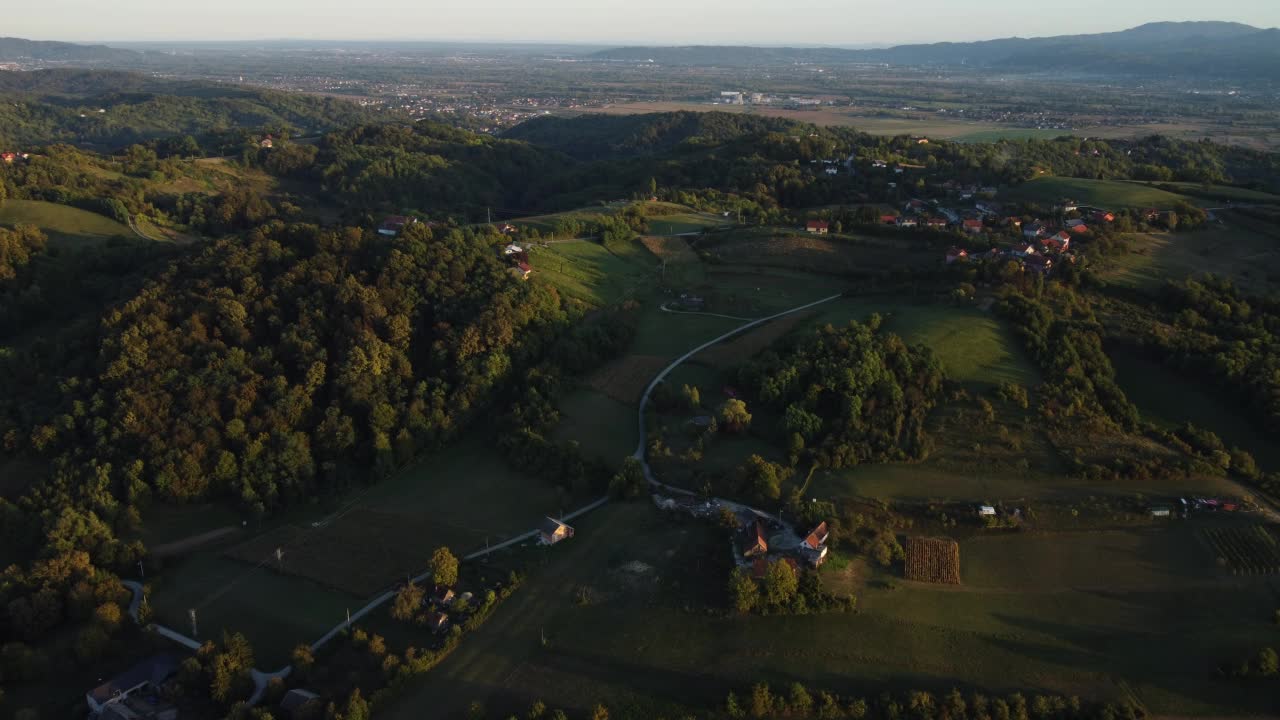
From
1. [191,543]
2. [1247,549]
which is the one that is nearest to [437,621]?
[191,543]

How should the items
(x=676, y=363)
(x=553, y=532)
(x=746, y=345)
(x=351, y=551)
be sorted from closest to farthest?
1. (x=553, y=532)
2. (x=351, y=551)
3. (x=676, y=363)
4. (x=746, y=345)

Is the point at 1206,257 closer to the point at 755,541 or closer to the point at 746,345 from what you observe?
the point at 746,345

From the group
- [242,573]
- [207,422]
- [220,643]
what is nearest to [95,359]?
[207,422]

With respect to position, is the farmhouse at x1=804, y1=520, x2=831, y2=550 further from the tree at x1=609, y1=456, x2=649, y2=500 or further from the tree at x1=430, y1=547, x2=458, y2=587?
the tree at x1=430, y1=547, x2=458, y2=587

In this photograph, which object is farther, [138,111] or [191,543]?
[138,111]

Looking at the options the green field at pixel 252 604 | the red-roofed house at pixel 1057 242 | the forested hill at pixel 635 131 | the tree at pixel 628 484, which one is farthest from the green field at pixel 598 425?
the forested hill at pixel 635 131
